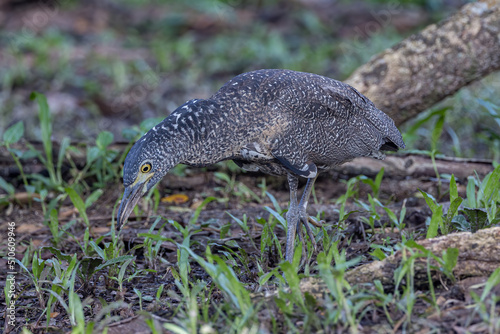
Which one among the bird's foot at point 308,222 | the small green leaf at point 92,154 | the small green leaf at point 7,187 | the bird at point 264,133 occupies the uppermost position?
the bird at point 264,133

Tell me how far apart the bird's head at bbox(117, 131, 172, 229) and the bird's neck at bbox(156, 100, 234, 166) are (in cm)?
8

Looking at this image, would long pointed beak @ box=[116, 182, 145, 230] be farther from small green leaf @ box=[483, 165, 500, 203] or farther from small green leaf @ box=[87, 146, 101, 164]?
small green leaf @ box=[483, 165, 500, 203]

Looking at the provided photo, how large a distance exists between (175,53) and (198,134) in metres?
7.89

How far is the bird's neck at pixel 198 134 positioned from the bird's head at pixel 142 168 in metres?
0.08

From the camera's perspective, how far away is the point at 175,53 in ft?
37.7

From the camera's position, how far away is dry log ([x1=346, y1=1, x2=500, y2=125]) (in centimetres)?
605

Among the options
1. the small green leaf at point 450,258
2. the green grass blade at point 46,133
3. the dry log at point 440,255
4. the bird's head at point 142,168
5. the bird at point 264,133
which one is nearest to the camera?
the small green leaf at point 450,258

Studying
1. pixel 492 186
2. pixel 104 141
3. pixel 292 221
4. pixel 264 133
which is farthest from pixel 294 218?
pixel 104 141

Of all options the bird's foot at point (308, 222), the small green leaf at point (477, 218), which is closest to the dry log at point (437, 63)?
the bird's foot at point (308, 222)

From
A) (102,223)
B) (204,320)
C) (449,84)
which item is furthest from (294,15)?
(204,320)

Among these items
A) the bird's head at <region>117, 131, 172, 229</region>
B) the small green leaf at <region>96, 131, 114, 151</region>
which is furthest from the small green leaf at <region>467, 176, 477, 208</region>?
the small green leaf at <region>96, 131, 114, 151</region>

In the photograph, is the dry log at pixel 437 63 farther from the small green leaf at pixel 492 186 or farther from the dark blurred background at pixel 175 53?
the small green leaf at pixel 492 186

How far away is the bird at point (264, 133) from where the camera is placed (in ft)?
12.7

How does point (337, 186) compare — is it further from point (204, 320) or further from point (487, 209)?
point (204, 320)
